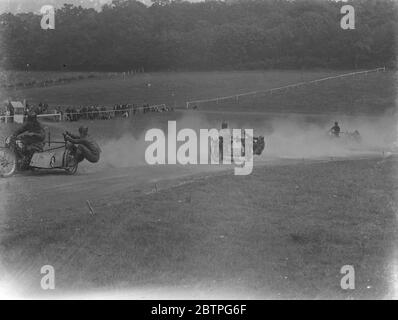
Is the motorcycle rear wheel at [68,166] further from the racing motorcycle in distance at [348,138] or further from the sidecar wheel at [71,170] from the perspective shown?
the racing motorcycle in distance at [348,138]

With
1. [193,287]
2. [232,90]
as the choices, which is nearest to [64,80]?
[232,90]

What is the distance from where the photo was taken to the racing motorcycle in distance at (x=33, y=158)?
722 inches

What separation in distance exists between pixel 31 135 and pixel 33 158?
871mm

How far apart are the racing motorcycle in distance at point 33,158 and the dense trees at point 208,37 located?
918 centimetres

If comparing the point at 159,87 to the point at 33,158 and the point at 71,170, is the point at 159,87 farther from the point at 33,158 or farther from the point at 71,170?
the point at 33,158

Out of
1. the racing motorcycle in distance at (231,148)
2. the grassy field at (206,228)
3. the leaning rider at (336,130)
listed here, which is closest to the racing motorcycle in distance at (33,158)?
the grassy field at (206,228)

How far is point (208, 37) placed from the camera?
31625 mm

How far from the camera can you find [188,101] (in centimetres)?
3600

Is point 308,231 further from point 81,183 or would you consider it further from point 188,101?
point 188,101

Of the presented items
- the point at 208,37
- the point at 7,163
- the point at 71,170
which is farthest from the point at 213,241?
the point at 208,37

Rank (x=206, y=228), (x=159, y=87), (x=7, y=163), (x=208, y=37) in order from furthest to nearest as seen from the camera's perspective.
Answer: (x=159, y=87) < (x=208, y=37) < (x=7, y=163) < (x=206, y=228)

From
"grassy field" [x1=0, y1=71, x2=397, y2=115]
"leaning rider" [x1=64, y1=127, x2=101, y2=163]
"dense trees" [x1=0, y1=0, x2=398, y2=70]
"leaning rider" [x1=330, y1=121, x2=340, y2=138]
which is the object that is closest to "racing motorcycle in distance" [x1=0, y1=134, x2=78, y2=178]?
"leaning rider" [x1=64, y1=127, x2=101, y2=163]

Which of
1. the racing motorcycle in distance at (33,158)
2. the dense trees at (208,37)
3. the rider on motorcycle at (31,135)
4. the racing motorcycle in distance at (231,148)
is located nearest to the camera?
the racing motorcycle in distance at (33,158)

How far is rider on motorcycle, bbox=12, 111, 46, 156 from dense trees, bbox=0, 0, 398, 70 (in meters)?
8.45
